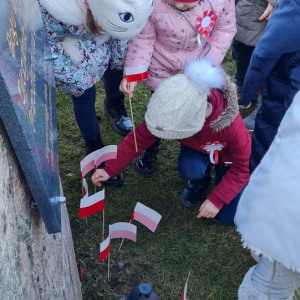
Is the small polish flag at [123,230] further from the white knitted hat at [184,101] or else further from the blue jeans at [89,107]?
the blue jeans at [89,107]

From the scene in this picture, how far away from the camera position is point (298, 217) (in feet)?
3.32

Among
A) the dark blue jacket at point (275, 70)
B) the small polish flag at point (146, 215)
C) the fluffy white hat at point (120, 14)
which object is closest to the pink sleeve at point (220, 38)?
the dark blue jacket at point (275, 70)

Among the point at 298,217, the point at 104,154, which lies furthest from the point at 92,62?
the point at 298,217

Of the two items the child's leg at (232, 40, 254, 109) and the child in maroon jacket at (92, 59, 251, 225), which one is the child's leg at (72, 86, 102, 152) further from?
the child's leg at (232, 40, 254, 109)

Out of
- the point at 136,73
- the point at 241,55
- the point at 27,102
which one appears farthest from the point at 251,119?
the point at 27,102

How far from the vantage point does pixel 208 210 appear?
2182 mm

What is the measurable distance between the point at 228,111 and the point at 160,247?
797 mm

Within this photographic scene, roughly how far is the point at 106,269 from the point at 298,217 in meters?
1.31

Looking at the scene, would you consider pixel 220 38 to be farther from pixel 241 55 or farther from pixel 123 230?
pixel 123 230

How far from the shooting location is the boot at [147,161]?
2523mm

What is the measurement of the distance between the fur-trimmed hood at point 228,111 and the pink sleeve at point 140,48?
0.40m

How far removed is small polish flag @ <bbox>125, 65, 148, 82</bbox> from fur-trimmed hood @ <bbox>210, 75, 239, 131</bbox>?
37 cm

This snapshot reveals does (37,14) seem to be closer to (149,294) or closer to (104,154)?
(104,154)

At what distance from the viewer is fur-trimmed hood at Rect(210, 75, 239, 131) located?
6.16 feet
